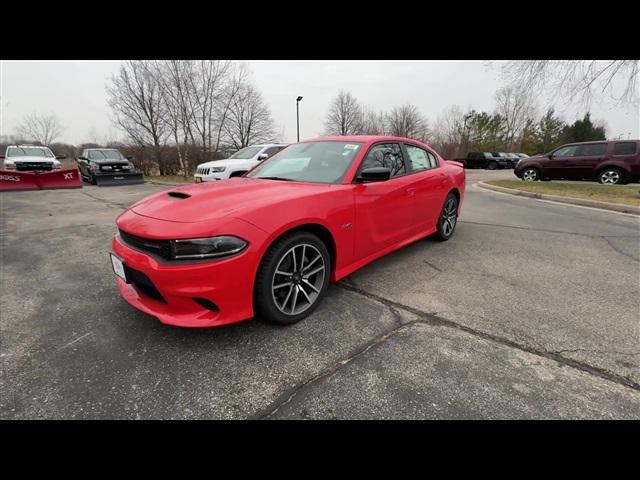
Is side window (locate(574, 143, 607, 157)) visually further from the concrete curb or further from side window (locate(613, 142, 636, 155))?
the concrete curb

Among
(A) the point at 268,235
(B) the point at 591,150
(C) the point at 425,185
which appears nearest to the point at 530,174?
(B) the point at 591,150

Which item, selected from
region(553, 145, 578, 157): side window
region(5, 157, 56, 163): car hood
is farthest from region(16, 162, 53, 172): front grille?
region(553, 145, 578, 157): side window

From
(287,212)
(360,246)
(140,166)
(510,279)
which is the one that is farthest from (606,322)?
(140,166)

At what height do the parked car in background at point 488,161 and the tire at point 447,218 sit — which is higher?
the parked car in background at point 488,161

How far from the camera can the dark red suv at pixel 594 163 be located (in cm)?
1090

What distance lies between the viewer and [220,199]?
2.39 meters

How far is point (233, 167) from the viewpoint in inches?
363

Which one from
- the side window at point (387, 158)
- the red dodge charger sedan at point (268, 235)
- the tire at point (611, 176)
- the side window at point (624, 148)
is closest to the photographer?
the red dodge charger sedan at point (268, 235)

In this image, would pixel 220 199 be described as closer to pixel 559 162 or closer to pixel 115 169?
pixel 559 162

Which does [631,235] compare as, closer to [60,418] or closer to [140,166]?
[60,418]

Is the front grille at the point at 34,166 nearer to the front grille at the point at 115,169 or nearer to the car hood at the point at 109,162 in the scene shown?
the car hood at the point at 109,162

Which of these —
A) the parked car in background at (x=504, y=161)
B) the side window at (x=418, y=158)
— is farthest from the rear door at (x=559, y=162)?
the parked car in background at (x=504, y=161)

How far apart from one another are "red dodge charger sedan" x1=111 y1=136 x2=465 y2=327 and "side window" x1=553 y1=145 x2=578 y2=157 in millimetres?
12447

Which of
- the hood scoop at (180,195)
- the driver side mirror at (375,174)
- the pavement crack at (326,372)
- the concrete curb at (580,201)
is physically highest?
the driver side mirror at (375,174)
